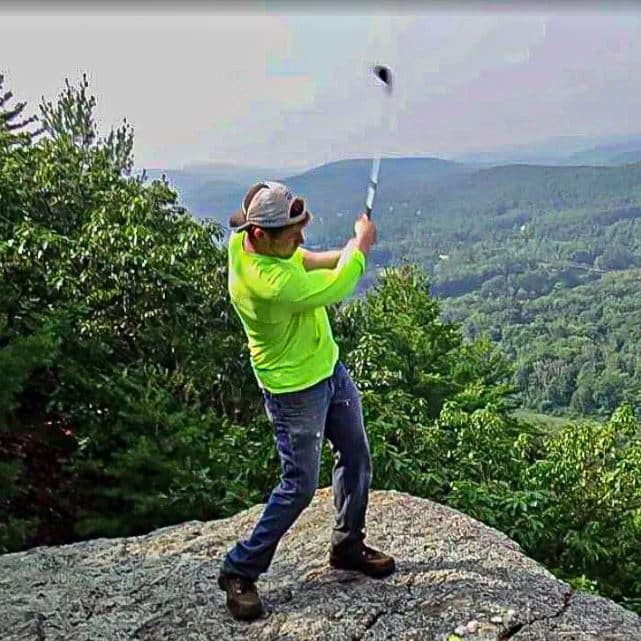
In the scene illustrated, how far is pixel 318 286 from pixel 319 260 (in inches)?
10.7

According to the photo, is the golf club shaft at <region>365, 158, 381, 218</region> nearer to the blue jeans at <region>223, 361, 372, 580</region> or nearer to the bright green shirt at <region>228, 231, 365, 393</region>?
the bright green shirt at <region>228, 231, 365, 393</region>

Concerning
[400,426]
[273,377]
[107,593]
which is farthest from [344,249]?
[400,426]

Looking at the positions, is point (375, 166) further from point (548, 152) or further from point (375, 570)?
point (548, 152)

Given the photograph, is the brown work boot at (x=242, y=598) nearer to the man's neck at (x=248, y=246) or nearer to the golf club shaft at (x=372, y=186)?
the man's neck at (x=248, y=246)

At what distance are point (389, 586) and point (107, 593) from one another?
1008 mm

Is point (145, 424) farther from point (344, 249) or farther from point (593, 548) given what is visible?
point (593, 548)

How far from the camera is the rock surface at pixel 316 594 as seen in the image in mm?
2881

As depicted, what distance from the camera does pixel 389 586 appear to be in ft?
10.1

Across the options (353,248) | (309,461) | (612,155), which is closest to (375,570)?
(309,461)

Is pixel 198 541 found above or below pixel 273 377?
below

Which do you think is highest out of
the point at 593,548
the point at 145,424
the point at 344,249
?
the point at 344,249

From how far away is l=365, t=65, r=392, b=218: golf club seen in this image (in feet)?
8.82

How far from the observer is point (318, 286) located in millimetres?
2590

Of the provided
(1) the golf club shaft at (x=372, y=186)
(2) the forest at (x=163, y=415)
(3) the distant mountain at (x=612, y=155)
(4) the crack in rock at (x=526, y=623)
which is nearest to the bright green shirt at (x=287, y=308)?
(1) the golf club shaft at (x=372, y=186)
